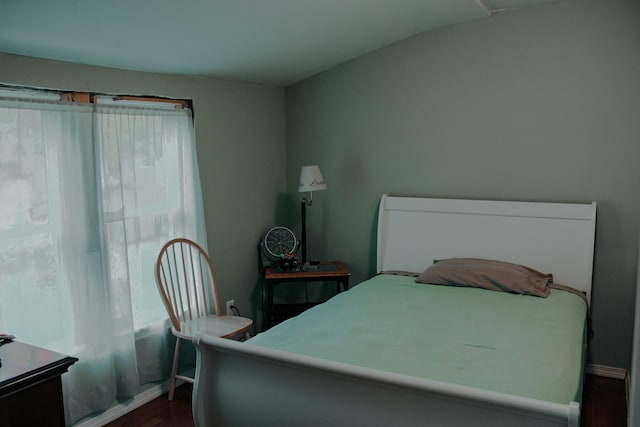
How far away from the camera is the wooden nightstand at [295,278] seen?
3979mm

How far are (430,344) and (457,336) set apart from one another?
0.60 ft

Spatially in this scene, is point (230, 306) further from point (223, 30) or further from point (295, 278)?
point (223, 30)

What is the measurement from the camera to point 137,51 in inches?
111

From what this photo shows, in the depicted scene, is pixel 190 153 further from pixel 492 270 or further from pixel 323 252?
pixel 492 270

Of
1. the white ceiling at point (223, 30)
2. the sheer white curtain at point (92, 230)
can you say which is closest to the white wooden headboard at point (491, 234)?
the white ceiling at point (223, 30)

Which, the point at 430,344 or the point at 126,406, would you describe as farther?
the point at 126,406

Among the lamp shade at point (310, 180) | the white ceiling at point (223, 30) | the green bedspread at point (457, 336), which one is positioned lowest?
the green bedspread at point (457, 336)

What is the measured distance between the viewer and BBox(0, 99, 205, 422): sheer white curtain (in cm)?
265

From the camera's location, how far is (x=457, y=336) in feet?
8.68

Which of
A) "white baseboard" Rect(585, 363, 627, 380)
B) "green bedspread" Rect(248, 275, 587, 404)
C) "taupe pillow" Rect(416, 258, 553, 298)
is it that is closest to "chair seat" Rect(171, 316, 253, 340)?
"green bedspread" Rect(248, 275, 587, 404)

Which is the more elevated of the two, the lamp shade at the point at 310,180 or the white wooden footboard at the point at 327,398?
the lamp shade at the point at 310,180

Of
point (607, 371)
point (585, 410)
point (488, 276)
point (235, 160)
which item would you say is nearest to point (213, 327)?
point (235, 160)

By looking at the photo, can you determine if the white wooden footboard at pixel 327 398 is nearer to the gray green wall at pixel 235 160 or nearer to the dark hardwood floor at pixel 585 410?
the dark hardwood floor at pixel 585 410

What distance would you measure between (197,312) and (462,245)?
1.90m
